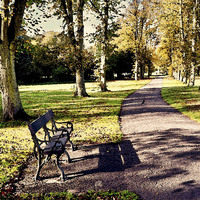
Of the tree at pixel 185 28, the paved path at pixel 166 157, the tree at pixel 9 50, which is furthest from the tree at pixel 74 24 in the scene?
the tree at pixel 185 28

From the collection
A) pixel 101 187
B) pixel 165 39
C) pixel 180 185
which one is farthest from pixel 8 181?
pixel 165 39

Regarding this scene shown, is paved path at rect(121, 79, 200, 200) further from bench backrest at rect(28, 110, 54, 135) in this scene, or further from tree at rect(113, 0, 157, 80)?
tree at rect(113, 0, 157, 80)

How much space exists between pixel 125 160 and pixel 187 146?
201 centimetres

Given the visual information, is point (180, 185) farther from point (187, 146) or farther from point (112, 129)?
point (112, 129)

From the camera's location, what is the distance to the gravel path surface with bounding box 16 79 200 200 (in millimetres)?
3588

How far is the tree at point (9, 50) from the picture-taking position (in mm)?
7867

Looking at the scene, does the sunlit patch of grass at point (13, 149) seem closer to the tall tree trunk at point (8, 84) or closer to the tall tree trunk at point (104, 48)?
the tall tree trunk at point (8, 84)

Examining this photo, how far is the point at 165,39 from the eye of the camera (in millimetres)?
37406

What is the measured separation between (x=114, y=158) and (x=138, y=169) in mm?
813

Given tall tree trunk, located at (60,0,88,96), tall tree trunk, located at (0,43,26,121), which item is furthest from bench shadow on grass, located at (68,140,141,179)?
tall tree trunk, located at (60,0,88,96)

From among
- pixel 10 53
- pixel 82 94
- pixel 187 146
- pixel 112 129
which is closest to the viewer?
pixel 187 146

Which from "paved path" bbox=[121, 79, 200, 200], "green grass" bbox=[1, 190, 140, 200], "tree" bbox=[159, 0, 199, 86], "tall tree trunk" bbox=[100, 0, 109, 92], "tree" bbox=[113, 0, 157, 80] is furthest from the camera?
"tree" bbox=[113, 0, 157, 80]

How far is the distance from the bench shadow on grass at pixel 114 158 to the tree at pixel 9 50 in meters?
4.84

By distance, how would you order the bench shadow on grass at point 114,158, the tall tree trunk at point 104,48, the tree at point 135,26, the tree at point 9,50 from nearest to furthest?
the bench shadow on grass at point 114,158, the tree at point 9,50, the tall tree trunk at point 104,48, the tree at point 135,26
